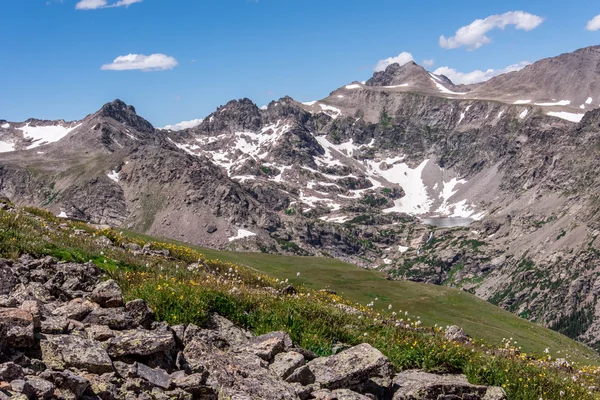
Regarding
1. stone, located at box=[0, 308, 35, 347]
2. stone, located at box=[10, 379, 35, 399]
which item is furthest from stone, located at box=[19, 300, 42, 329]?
stone, located at box=[10, 379, 35, 399]

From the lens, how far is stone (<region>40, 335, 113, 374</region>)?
8883 mm

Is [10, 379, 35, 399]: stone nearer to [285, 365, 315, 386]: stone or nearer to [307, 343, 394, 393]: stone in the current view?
[285, 365, 315, 386]: stone

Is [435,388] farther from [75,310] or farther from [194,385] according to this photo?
[75,310]

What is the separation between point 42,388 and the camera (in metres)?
7.55

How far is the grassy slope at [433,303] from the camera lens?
3581 cm

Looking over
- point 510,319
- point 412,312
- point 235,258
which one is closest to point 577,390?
point 412,312

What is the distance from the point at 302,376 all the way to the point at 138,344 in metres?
3.44

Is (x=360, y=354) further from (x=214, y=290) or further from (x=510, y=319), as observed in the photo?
(x=510, y=319)

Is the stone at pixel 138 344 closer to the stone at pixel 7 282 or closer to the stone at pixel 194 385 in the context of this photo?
the stone at pixel 194 385

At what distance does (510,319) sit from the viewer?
1661 inches

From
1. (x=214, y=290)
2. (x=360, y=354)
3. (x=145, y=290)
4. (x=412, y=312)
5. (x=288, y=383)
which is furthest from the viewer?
(x=412, y=312)

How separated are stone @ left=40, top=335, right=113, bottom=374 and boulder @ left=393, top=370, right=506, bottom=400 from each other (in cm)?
630

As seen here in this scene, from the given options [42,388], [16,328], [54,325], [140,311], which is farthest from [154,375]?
[140,311]

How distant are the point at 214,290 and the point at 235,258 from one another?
128 ft
